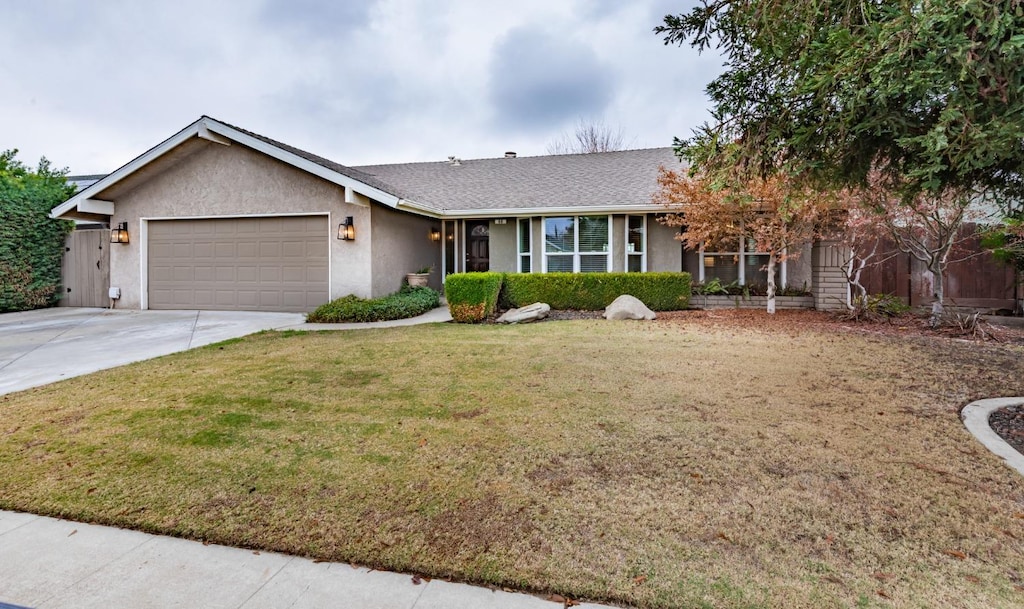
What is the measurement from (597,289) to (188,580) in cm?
1032

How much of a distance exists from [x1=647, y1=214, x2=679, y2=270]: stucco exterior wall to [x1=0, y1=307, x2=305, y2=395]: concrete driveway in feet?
28.5

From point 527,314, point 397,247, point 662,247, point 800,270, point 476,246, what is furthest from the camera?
point 476,246

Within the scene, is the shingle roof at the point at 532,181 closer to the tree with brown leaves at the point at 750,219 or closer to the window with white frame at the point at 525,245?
the window with white frame at the point at 525,245

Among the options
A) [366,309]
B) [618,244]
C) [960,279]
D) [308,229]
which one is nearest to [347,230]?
[308,229]

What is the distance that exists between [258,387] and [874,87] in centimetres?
566

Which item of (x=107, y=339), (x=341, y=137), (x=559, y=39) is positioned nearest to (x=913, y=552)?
(x=107, y=339)

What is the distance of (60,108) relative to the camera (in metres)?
15.7

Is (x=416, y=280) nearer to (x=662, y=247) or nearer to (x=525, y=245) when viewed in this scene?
(x=525, y=245)

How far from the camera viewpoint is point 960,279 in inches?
421

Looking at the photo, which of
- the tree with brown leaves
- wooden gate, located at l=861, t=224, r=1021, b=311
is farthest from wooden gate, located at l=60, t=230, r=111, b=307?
wooden gate, located at l=861, t=224, r=1021, b=311

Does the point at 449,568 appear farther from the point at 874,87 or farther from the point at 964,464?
the point at 874,87

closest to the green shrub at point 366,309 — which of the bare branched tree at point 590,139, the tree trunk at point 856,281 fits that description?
the tree trunk at point 856,281

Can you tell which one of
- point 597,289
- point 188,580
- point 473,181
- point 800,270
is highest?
point 473,181

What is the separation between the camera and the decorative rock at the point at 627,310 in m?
10.5
